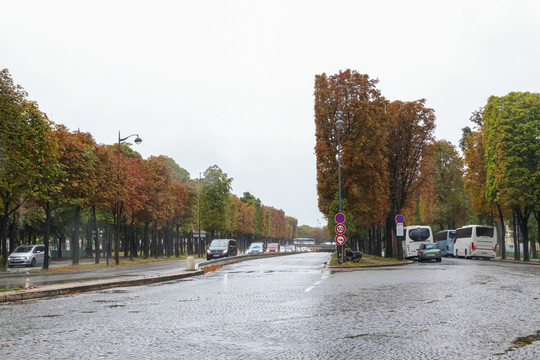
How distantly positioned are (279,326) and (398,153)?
3675cm

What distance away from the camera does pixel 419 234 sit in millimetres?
51844

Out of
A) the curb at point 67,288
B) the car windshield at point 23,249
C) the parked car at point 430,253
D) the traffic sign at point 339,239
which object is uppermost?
the traffic sign at point 339,239

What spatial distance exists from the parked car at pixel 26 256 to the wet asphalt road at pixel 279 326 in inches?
1263

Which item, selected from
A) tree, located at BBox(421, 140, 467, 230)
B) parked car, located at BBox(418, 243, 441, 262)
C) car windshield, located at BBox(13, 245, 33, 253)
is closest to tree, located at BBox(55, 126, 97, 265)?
car windshield, located at BBox(13, 245, 33, 253)

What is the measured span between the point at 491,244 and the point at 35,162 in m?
41.8

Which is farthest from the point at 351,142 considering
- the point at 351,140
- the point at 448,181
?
the point at 448,181

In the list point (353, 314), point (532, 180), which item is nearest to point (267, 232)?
point (532, 180)

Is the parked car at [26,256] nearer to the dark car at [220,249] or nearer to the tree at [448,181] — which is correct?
the dark car at [220,249]

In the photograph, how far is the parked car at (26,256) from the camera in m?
42.2

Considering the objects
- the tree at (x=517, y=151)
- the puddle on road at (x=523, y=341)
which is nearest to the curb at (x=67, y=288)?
the puddle on road at (x=523, y=341)

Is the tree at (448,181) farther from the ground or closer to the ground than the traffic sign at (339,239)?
farther from the ground

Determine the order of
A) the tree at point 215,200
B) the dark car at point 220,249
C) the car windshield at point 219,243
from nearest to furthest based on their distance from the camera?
the dark car at point 220,249, the car windshield at point 219,243, the tree at point 215,200

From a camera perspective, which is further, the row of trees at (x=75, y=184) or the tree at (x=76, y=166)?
the tree at (x=76, y=166)

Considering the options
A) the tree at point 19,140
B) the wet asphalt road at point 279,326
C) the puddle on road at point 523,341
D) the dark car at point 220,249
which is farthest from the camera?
the dark car at point 220,249
